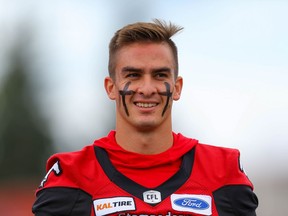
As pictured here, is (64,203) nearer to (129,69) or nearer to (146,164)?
(146,164)

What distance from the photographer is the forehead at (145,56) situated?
5.85 meters

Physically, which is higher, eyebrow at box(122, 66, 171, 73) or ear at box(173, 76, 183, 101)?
eyebrow at box(122, 66, 171, 73)

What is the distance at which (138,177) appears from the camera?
5.87 meters

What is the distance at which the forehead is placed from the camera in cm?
585

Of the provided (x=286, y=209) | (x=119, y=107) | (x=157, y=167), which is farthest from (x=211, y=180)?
(x=286, y=209)

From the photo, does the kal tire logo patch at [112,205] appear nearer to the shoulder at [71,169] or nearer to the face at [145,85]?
the shoulder at [71,169]

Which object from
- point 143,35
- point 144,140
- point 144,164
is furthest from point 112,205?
point 143,35

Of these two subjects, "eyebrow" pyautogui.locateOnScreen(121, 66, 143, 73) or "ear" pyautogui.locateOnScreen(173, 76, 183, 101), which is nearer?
"eyebrow" pyautogui.locateOnScreen(121, 66, 143, 73)

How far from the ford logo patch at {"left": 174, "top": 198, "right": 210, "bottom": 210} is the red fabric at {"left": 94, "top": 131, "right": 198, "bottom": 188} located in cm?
18

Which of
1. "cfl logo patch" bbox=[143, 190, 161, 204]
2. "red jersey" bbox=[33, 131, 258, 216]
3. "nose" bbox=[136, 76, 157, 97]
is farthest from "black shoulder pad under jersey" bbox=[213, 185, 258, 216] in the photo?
"nose" bbox=[136, 76, 157, 97]

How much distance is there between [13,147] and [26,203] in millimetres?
8175

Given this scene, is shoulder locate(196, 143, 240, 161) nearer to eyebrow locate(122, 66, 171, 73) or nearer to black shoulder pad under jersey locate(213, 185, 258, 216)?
black shoulder pad under jersey locate(213, 185, 258, 216)

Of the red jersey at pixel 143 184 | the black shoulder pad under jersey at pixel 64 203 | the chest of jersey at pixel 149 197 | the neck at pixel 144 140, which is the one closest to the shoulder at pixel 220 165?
the red jersey at pixel 143 184

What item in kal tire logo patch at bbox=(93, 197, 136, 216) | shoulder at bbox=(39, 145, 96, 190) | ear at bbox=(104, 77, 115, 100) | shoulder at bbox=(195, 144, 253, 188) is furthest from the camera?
ear at bbox=(104, 77, 115, 100)
